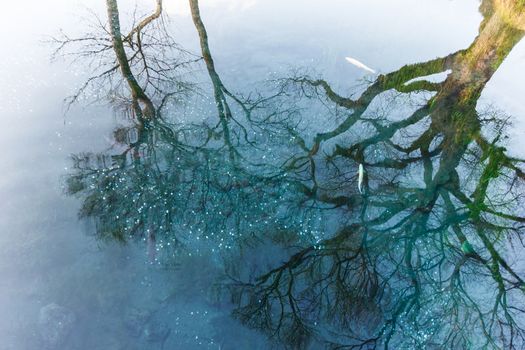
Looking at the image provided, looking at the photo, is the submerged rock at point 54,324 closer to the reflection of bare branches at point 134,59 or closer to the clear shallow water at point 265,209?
the clear shallow water at point 265,209

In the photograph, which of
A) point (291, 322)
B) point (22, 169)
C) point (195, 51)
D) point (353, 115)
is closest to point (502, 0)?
point (353, 115)

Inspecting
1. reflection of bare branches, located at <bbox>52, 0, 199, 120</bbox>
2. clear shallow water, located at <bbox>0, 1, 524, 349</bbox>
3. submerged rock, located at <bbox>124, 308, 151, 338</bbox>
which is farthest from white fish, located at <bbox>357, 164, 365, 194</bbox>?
reflection of bare branches, located at <bbox>52, 0, 199, 120</bbox>

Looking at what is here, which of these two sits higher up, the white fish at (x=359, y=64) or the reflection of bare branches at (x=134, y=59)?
the white fish at (x=359, y=64)

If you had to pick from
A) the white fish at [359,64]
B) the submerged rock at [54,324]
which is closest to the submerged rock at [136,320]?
the submerged rock at [54,324]

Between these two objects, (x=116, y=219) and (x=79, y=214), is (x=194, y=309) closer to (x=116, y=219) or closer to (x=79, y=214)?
(x=116, y=219)

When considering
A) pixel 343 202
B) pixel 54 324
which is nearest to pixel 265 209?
pixel 343 202

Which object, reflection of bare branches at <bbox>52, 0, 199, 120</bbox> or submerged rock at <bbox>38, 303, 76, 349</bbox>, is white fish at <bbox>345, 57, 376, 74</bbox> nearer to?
reflection of bare branches at <bbox>52, 0, 199, 120</bbox>
